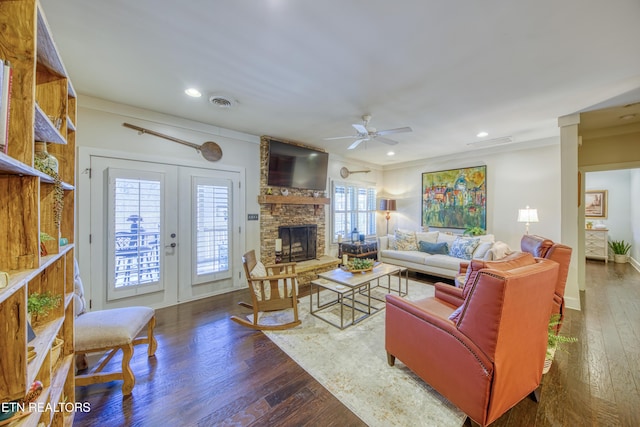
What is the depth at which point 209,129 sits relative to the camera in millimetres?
3828

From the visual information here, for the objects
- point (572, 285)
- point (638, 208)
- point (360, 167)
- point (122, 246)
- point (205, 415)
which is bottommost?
point (205, 415)

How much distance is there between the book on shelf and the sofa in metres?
4.96

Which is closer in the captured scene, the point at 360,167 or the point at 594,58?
the point at 594,58

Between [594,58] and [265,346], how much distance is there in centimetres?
404

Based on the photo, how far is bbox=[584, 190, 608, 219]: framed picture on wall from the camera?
20.2ft

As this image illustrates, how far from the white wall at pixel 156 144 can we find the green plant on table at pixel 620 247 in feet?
27.8

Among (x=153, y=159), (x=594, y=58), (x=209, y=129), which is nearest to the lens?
(x=594, y=58)

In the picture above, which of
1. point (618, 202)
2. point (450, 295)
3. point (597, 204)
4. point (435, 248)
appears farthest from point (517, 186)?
point (450, 295)

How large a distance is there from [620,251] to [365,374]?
7.81 m

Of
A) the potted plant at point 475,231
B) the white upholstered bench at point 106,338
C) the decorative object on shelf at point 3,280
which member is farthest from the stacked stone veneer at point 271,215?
the decorative object on shelf at point 3,280

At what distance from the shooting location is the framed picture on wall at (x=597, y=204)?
616 cm

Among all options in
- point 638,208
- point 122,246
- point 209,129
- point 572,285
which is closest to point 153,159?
point 209,129

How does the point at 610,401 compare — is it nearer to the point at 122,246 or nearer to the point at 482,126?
the point at 482,126

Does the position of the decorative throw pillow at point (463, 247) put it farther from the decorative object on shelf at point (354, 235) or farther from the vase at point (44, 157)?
the vase at point (44, 157)
